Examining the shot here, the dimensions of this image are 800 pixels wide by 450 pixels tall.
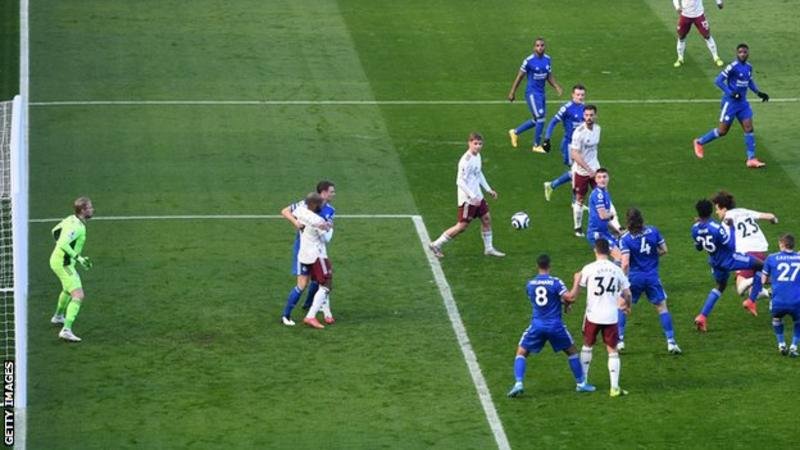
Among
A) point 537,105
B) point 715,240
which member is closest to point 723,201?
point 715,240

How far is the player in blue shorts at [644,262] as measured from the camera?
84.9 ft

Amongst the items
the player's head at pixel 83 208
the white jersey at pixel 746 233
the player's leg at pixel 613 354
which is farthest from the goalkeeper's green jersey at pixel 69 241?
the white jersey at pixel 746 233

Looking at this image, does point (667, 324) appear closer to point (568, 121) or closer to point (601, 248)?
point (601, 248)

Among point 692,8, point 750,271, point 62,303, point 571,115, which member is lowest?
point 692,8

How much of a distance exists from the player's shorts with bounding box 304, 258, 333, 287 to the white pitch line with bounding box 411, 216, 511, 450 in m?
1.99

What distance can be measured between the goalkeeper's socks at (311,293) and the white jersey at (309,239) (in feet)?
2.63

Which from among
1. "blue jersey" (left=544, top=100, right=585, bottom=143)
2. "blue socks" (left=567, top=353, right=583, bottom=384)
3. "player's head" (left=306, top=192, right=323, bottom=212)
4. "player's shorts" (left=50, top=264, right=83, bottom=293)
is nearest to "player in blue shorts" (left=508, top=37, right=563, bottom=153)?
"blue jersey" (left=544, top=100, right=585, bottom=143)

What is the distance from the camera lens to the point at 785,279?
25.5 meters

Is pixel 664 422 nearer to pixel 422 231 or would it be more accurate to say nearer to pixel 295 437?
pixel 295 437

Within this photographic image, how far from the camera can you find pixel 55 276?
2925 cm

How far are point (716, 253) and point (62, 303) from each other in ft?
30.7

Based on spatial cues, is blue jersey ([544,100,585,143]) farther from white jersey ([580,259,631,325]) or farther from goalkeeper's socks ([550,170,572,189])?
white jersey ([580,259,631,325])

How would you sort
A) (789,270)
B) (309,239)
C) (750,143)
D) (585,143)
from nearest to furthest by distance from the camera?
1. (789,270)
2. (309,239)
3. (585,143)
4. (750,143)

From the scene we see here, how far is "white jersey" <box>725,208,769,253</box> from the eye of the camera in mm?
27438
